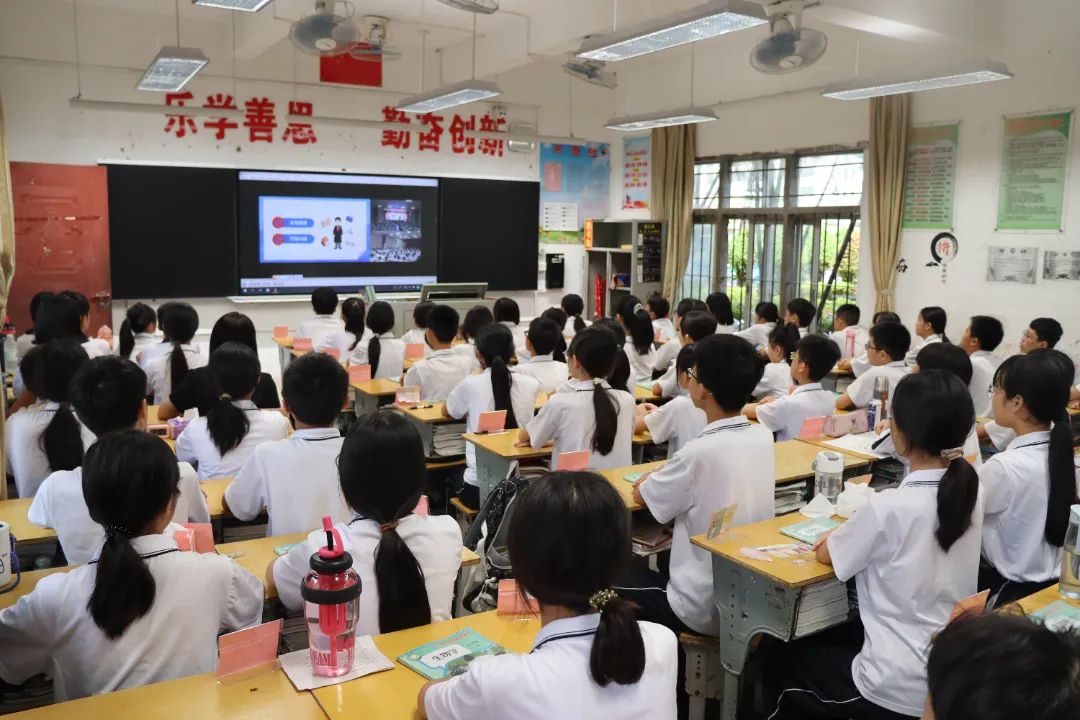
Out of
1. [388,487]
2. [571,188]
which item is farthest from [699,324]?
[571,188]

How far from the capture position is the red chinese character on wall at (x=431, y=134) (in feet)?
29.9

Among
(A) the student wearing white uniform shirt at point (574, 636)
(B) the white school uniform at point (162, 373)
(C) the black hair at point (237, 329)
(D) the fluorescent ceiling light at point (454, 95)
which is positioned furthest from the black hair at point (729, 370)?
(D) the fluorescent ceiling light at point (454, 95)

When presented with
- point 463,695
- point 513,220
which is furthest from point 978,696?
point 513,220

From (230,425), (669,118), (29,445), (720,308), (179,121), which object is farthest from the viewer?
A: (179,121)

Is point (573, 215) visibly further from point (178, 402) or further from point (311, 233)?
point (178, 402)

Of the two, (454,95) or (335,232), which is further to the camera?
(335,232)

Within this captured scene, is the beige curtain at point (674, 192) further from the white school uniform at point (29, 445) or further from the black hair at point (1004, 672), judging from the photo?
the black hair at point (1004, 672)

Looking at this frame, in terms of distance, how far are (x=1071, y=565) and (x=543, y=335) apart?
2531 mm

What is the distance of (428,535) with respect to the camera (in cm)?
192

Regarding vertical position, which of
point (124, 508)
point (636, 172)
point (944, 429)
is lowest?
point (124, 508)

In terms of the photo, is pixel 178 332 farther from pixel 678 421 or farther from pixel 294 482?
pixel 678 421

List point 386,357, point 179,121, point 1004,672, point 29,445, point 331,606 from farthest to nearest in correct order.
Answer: point 179,121, point 386,357, point 29,445, point 331,606, point 1004,672

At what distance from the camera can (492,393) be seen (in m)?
4.19

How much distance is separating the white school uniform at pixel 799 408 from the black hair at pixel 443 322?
181cm
